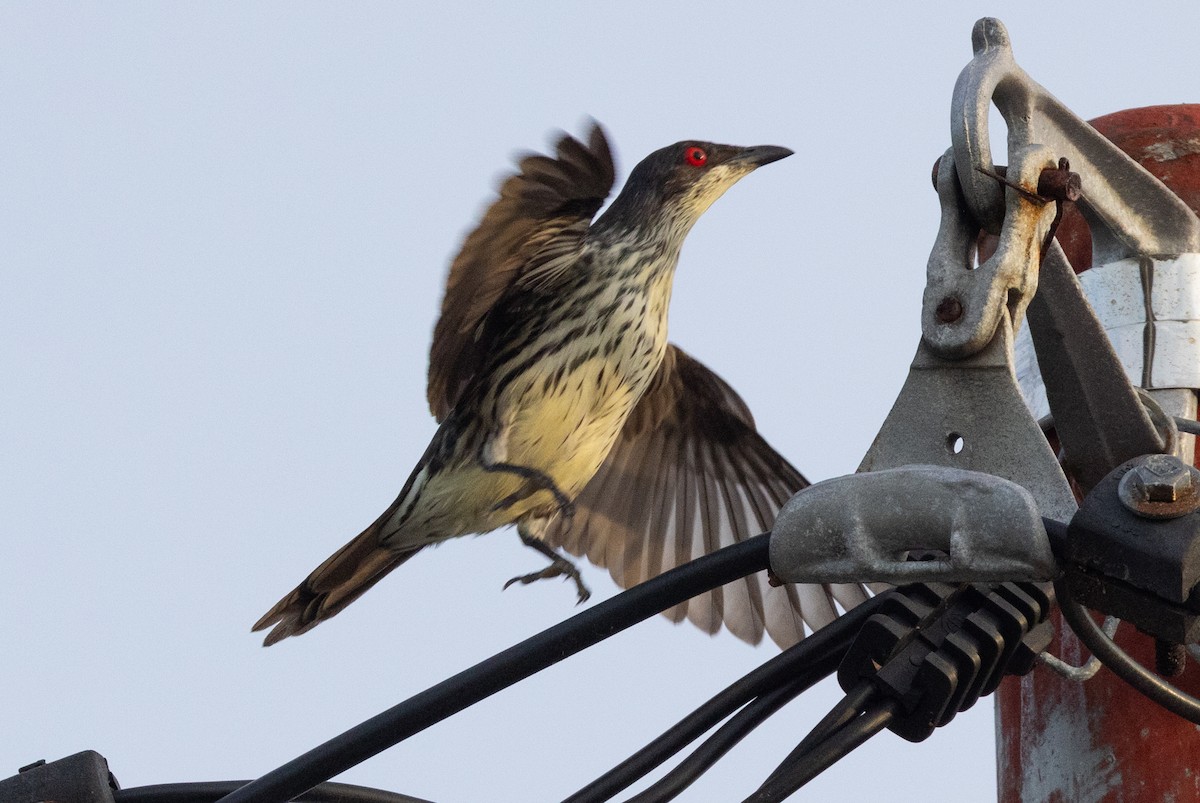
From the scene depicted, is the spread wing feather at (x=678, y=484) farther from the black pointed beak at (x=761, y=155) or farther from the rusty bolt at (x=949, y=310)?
the rusty bolt at (x=949, y=310)

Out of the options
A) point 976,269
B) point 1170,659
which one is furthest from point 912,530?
point 1170,659

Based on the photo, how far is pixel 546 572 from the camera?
207 inches

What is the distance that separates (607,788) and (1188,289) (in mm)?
1577

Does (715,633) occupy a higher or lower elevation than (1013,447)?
lower

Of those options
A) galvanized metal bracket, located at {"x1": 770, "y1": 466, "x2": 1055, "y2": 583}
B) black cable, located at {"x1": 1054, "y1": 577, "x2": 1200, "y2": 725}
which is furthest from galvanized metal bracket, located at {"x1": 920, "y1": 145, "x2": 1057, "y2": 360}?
black cable, located at {"x1": 1054, "y1": 577, "x2": 1200, "y2": 725}

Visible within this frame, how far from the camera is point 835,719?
2.22 metres

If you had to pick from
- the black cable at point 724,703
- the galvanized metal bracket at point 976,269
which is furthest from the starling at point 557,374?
the black cable at point 724,703

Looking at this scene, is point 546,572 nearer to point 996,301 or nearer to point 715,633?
point 715,633

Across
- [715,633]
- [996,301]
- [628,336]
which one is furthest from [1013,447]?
[715,633]

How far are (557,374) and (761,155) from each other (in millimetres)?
1235

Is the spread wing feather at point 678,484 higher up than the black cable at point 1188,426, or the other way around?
the black cable at point 1188,426

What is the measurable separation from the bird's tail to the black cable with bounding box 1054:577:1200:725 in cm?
346

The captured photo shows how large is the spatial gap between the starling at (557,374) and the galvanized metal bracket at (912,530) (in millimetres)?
2441

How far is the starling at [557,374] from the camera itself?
492 centimetres
